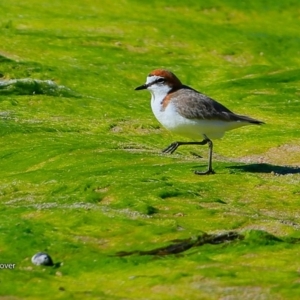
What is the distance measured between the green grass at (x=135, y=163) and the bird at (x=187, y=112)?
858mm

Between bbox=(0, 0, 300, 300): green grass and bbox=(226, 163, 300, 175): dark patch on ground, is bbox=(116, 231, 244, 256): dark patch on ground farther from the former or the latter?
bbox=(226, 163, 300, 175): dark patch on ground

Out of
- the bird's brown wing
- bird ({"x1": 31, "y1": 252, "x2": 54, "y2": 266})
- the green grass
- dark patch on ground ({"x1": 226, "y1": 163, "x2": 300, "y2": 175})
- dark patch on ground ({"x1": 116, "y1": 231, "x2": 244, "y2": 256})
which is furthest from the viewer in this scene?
dark patch on ground ({"x1": 226, "y1": 163, "x2": 300, "y2": 175})

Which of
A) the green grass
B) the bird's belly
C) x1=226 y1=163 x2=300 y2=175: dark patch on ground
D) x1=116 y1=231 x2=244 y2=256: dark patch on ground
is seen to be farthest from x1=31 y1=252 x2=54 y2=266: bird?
x1=226 y1=163 x2=300 y2=175: dark patch on ground

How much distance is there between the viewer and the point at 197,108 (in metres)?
17.6

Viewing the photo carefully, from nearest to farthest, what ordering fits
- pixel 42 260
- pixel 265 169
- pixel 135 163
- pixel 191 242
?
1. pixel 42 260
2. pixel 191 242
3. pixel 265 169
4. pixel 135 163

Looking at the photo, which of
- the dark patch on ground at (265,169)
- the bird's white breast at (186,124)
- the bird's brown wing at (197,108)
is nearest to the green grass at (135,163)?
the dark patch on ground at (265,169)

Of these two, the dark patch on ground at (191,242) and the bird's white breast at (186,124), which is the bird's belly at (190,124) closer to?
the bird's white breast at (186,124)

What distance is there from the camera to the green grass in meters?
12.5

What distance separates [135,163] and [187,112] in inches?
93.0

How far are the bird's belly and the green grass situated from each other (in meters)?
0.81

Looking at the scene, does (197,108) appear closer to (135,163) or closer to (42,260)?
(135,163)

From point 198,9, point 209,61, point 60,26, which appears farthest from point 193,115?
point 198,9

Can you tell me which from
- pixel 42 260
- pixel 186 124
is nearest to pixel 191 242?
pixel 42 260

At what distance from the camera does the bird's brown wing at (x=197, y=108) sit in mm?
17547
